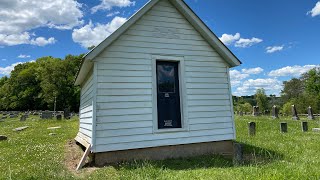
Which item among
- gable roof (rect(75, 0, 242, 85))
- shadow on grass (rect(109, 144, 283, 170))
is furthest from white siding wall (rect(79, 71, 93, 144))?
shadow on grass (rect(109, 144, 283, 170))

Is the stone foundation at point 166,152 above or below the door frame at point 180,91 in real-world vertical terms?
below

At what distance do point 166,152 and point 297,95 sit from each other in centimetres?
7707

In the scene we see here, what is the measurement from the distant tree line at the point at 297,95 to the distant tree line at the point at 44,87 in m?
45.0

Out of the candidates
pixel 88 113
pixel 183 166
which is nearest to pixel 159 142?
pixel 183 166

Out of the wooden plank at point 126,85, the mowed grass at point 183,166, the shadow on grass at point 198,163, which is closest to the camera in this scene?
the mowed grass at point 183,166

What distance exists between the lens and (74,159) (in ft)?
26.7

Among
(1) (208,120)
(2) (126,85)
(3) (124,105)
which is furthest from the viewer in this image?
(1) (208,120)

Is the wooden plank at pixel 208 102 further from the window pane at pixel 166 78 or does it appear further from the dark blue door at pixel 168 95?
the window pane at pixel 166 78

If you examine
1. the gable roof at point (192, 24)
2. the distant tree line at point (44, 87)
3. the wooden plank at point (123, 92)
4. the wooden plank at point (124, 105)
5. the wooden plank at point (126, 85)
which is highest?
the distant tree line at point (44, 87)

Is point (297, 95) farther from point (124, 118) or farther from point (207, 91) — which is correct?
point (124, 118)

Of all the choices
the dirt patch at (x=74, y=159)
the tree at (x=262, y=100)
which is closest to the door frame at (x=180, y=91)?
the dirt patch at (x=74, y=159)

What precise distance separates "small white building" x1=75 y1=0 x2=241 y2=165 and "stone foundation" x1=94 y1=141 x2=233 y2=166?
3 centimetres

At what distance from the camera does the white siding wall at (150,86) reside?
730cm

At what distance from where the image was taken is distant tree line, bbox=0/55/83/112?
6122 cm
